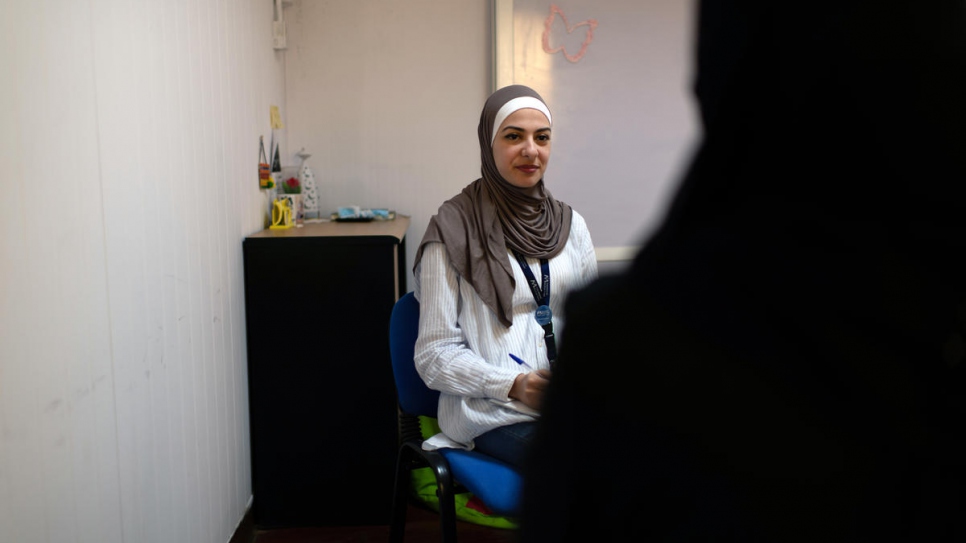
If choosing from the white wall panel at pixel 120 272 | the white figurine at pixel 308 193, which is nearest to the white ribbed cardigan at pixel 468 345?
the white wall panel at pixel 120 272

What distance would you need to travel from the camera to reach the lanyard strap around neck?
1891 mm

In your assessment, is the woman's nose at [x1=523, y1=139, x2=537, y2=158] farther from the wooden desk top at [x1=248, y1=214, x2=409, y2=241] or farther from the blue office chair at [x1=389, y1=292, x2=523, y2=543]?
the wooden desk top at [x1=248, y1=214, x2=409, y2=241]

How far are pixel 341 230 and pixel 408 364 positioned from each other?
916 millimetres

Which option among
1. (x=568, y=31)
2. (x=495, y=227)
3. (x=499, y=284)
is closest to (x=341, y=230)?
(x=495, y=227)

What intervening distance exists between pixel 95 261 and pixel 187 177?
586mm

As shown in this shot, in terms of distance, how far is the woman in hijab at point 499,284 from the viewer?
173cm

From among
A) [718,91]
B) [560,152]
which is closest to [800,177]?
[718,91]

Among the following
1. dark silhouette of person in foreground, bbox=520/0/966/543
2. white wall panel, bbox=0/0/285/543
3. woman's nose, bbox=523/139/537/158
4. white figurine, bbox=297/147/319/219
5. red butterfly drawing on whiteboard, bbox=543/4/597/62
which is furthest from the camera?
red butterfly drawing on whiteboard, bbox=543/4/597/62

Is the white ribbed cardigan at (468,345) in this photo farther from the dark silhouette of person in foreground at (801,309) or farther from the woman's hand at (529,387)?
the dark silhouette of person in foreground at (801,309)

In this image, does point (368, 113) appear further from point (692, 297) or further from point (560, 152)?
point (692, 297)

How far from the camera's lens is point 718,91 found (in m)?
0.54

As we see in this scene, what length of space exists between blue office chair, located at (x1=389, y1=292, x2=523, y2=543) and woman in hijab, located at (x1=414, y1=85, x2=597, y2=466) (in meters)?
0.04

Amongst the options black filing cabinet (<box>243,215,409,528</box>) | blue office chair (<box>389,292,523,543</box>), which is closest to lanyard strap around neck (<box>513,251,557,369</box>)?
blue office chair (<box>389,292,523,543</box>)

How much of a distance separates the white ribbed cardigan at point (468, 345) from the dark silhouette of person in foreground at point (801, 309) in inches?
45.9
